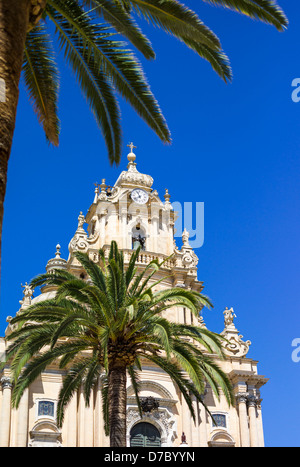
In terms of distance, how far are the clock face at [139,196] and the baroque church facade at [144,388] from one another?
64 mm

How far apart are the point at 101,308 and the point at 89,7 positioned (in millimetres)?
11039

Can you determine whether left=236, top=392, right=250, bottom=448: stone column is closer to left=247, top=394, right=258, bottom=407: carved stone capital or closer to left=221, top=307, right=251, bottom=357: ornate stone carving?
left=247, top=394, right=258, bottom=407: carved stone capital

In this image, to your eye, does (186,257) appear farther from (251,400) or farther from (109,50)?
(109,50)

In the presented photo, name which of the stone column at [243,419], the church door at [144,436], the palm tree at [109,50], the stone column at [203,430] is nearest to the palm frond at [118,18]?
the palm tree at [109,50]

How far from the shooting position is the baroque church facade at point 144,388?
3550 cm

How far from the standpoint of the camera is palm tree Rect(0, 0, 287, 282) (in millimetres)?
14406

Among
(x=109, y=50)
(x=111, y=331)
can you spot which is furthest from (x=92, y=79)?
(x=111, y=331)

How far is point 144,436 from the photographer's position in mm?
37031

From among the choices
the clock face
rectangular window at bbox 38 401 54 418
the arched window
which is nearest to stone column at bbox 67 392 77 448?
rectangular window at bbox 38 401 54 418

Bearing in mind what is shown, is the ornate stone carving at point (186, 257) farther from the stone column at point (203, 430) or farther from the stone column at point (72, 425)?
the stone column at point (72, 425)

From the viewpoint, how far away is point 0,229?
394 inches

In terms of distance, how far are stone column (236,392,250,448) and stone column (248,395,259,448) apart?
341mm
